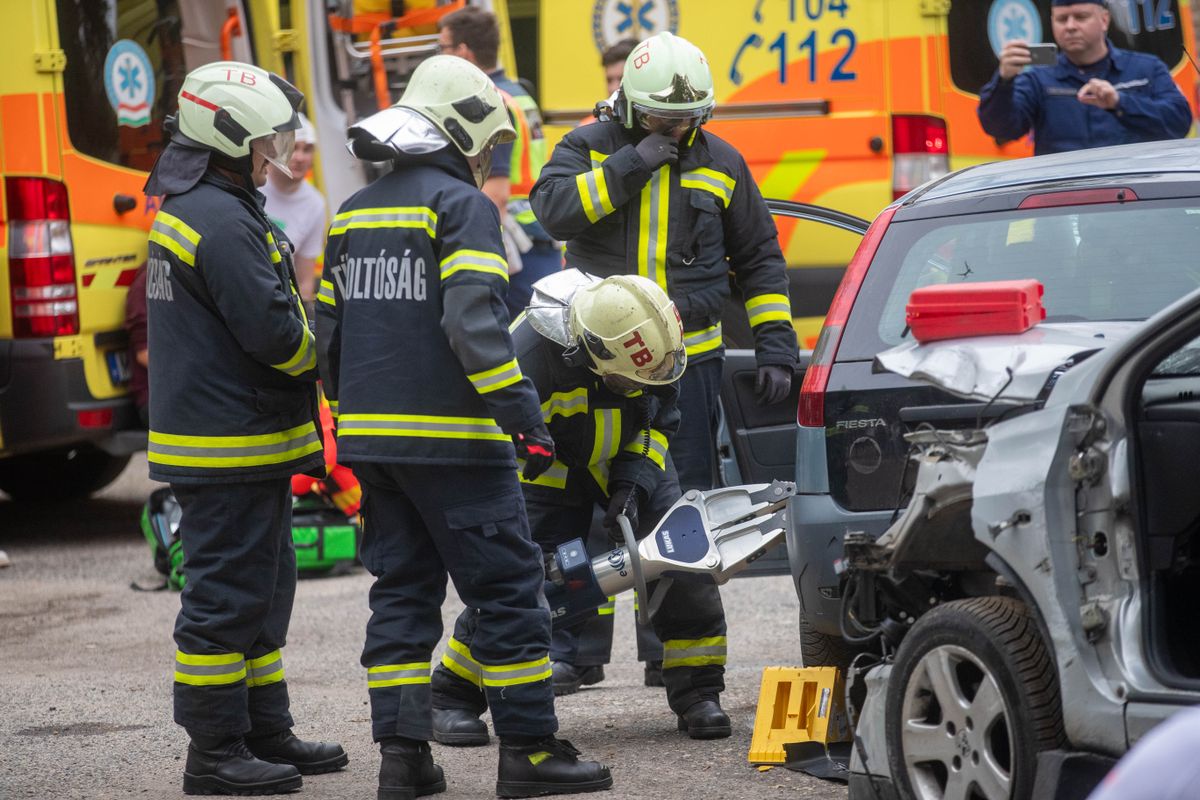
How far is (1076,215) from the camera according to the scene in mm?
4500

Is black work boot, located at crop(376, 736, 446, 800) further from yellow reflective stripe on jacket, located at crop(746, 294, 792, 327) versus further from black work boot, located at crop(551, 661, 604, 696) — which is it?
yellow reflective stripe on jacket, located at crop(746, 294, 792, 327)

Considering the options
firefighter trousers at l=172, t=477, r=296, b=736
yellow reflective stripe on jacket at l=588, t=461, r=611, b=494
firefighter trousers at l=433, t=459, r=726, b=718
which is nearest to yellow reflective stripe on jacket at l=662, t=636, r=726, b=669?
firefighter trousers at l=433, t=459, r=726, b=718

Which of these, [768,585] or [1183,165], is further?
[768,585]

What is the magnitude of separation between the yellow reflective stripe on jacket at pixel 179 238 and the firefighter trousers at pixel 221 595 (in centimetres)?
58

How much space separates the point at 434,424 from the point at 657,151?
1585mm

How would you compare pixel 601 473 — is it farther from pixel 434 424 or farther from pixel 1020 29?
pixel 1020 29

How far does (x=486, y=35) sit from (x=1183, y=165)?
4277 millimetres

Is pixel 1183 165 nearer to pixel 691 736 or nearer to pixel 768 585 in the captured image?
pixel 691 736

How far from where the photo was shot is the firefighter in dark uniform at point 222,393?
455 cm

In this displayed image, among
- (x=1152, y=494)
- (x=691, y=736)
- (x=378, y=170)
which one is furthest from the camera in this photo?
(x=378, y=170)

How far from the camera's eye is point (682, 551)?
16.1ft

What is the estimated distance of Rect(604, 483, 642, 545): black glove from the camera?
5.03m

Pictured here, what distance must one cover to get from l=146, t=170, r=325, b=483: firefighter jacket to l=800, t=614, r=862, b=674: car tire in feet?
4.74

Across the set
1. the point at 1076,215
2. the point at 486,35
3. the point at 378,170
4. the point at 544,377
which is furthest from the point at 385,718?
the point at 378,170
